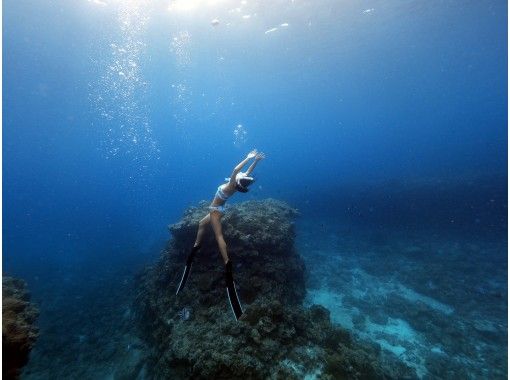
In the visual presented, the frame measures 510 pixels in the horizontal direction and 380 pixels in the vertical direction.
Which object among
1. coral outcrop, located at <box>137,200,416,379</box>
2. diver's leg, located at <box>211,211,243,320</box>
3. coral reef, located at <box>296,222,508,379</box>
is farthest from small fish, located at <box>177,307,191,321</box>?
coral reef, located at <box>296,222,508,379</box>

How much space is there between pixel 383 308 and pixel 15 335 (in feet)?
38.9

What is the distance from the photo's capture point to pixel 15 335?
6.36 meters

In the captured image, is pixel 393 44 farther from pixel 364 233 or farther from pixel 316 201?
pixel 364 233

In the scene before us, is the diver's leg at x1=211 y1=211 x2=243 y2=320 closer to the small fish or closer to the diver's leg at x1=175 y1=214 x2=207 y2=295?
the diver's leg at x1=175 y1=214 x2=207 y2=295

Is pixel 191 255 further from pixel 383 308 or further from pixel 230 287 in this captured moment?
pixel 383 308

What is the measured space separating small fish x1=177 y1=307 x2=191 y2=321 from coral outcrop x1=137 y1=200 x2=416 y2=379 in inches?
1.2

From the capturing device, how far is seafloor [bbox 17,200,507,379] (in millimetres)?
9305

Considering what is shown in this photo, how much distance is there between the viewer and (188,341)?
23.3 ft

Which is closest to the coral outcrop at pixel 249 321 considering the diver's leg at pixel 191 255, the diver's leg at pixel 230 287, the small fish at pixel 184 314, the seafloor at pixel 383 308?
the small fish at pixel 184 314

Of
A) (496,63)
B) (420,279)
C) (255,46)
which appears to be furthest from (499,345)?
(496,63)

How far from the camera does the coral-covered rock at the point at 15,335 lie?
6148 millimetres

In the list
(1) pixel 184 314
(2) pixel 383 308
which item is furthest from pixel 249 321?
(2) pixel 383 308

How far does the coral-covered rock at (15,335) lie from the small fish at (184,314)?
356cm

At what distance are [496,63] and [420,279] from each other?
84875 millimetres
